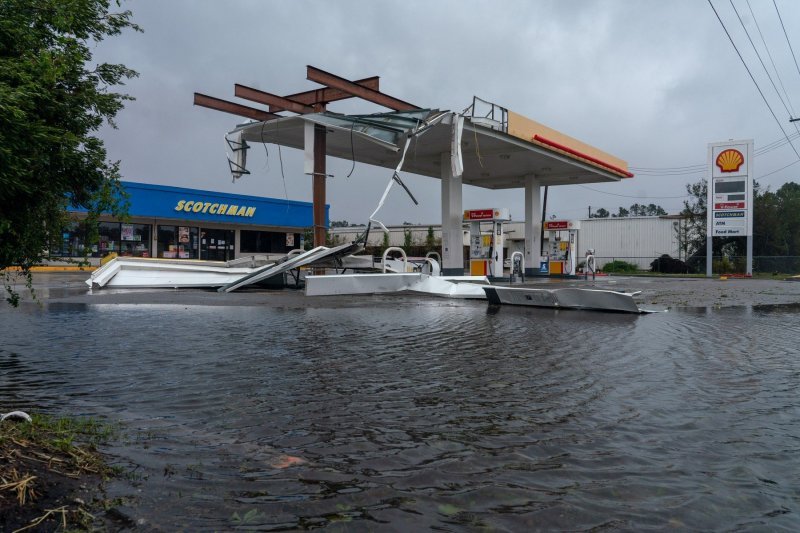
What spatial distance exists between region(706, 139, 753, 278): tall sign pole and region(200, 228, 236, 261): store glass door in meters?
32.1

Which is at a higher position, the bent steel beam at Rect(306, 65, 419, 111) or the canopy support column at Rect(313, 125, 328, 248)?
the bent steel beam at Rect(306, 65, 419, 111)

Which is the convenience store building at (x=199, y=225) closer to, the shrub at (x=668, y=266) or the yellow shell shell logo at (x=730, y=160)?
the shrub at (x=668, y=266)

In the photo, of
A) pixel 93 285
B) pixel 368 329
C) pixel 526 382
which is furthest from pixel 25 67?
pixel 93 285

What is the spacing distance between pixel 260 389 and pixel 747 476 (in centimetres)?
388

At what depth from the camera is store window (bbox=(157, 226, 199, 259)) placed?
121 feet

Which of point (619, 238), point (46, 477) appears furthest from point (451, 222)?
point (619, 238)

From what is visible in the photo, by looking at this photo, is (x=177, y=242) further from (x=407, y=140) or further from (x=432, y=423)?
(x=432, y=423)

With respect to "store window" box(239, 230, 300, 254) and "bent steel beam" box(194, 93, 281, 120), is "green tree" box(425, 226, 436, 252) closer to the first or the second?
"store window" box(239, 230, 300, 254)

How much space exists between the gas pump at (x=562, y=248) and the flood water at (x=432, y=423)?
87.7 ft

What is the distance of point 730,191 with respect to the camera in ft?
130

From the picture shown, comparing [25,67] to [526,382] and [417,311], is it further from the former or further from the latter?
[417,311]

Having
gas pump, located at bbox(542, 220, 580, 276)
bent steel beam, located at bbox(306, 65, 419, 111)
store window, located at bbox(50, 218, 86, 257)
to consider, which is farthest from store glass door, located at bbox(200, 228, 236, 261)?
store window, located at bbox(50, 218, 86, 257)

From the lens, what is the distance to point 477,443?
13.3 ft

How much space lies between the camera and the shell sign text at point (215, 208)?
120ft
